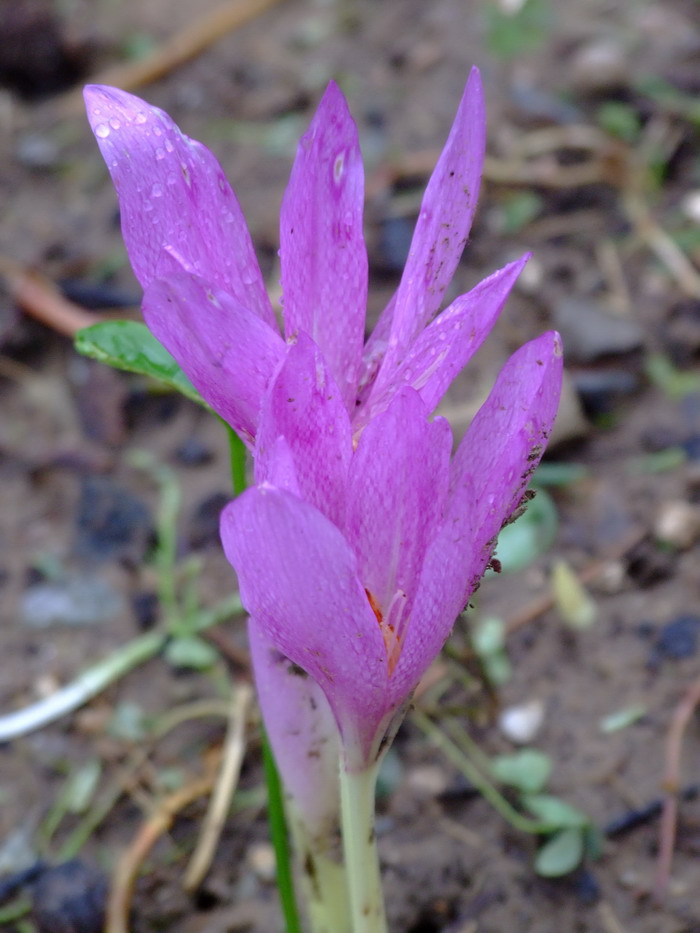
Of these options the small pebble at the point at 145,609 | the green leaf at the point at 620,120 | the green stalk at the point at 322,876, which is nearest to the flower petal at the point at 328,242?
the green stalk at the point at 322,876

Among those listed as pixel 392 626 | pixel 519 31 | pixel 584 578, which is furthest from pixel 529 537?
pixel 519 31

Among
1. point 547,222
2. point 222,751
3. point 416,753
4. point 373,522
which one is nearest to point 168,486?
point 222,751

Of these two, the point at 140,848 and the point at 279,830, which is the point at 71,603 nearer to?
the point at 140,848

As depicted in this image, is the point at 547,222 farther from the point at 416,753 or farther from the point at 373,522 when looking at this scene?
the point at 373,522

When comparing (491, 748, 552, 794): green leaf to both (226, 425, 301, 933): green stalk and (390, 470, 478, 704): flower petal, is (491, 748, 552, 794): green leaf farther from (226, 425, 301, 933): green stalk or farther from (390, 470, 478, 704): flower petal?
(390, 470, 478, 704): flower petal

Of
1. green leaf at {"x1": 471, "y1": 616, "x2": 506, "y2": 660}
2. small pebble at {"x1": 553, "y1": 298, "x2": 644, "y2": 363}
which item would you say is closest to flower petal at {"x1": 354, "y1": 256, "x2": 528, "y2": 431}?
green leaf at {"x1": 471, "y1": 616, "x2": 506, "y2": 660}

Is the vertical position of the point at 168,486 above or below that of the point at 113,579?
above
